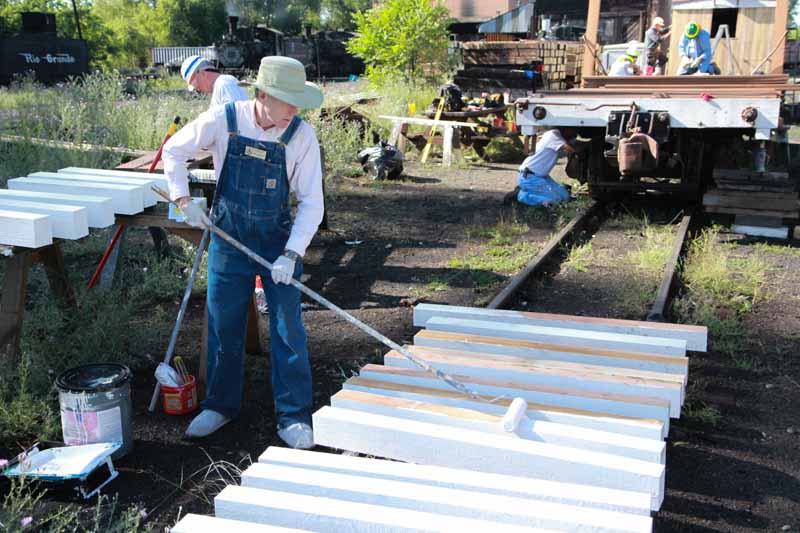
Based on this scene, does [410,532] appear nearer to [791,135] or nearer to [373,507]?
[373,507]

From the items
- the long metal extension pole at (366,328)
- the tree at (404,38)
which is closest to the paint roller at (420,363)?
the long metal extension pole at (366,328)

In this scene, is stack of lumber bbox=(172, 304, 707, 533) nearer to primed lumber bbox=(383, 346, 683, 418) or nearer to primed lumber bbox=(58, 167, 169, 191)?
primed lumber bbox=(383, 346, 683, 418)

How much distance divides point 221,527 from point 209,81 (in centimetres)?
435

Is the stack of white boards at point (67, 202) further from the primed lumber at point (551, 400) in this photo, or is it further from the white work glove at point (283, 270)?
the primed lumber at point (551, 400)

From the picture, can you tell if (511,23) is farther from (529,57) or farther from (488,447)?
(488,447)

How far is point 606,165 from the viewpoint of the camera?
9.68 meters

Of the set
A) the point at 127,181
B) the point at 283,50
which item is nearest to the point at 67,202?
the point at 127,181

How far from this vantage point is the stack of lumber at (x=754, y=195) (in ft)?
25.1

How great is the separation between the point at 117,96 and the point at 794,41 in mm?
23770

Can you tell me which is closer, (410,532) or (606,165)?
(410,532)

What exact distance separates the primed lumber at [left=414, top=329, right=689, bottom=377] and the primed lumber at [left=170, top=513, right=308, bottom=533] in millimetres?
1638

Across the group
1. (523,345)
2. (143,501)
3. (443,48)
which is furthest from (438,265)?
(443,48)

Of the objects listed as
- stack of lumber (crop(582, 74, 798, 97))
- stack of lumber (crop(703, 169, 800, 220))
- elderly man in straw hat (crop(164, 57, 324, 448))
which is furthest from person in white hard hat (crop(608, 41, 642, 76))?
elderly man in straw hat (crop(164, 57, 324, 448))

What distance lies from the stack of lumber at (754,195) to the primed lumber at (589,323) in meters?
4.30
